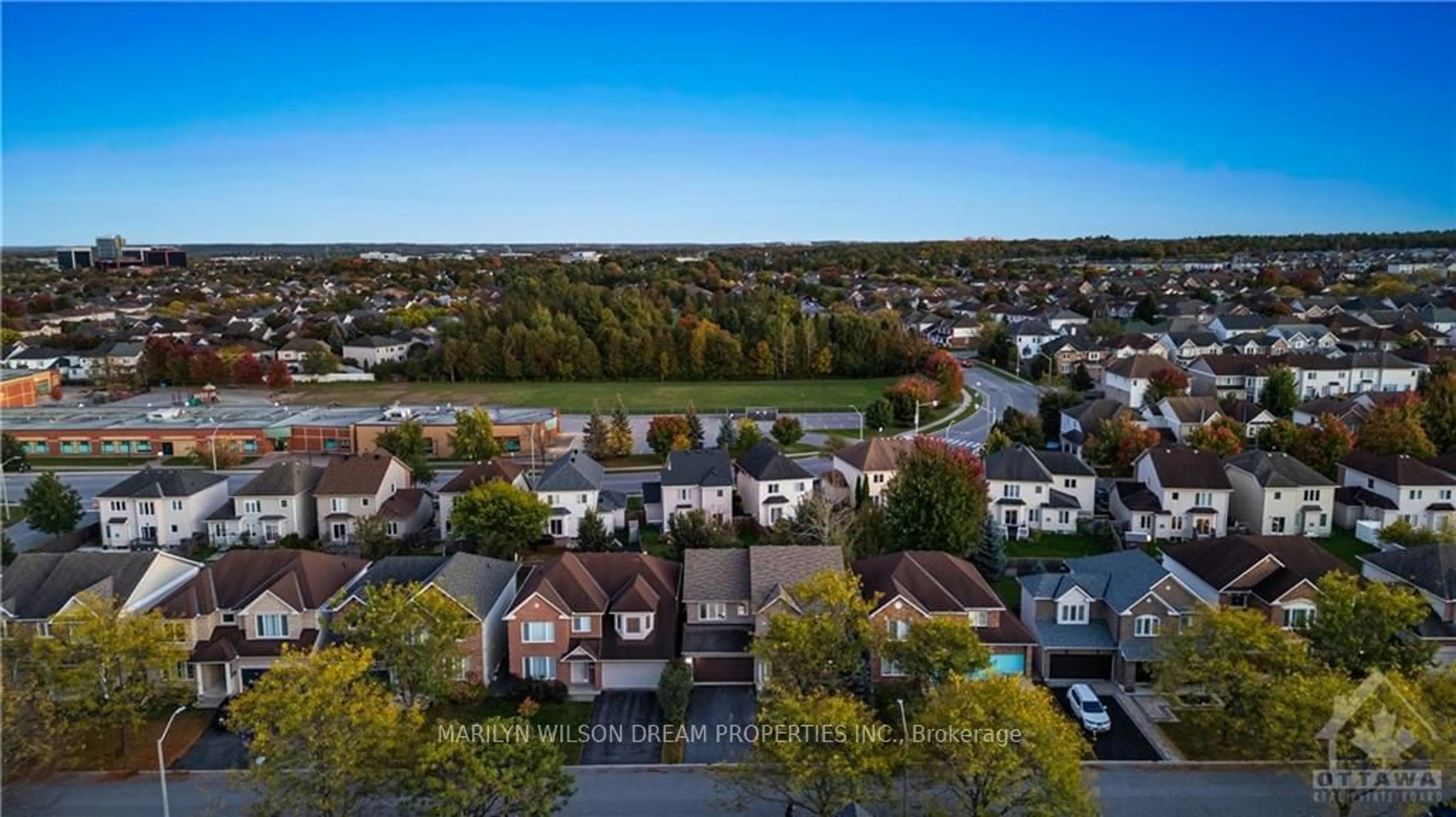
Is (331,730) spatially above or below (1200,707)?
above

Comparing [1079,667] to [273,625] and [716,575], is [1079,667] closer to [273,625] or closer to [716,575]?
[716,575]

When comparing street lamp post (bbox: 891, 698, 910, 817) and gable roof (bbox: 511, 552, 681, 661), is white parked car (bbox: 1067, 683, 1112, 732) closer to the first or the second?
street lamp post (bbox: 891, 698, 910, 817)

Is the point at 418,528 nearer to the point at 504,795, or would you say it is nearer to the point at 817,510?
the point at 817,510

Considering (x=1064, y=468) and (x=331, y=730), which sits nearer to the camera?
(x=331, y=730)

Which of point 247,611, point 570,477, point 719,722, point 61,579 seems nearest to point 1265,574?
point 719,722

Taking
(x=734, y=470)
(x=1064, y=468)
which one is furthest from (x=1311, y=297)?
(x=734, y=470)

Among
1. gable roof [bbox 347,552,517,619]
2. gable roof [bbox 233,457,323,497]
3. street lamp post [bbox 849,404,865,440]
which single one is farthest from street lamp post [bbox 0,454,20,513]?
street lamp post [bbox 849,404,865,440]

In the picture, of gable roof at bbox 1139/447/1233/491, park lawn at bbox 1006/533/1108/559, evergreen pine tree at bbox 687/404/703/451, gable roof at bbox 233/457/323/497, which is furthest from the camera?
evergreen pine tree at bbox 687/404/703/451
